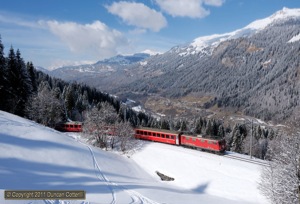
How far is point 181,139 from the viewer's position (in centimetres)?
5338

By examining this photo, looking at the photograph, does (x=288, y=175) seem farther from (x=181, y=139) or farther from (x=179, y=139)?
(x=179, y=139)

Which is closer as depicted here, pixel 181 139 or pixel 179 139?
pixel 181 139

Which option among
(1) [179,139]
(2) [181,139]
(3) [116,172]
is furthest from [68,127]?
(3) [116,172]

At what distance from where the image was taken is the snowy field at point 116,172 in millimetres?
23656

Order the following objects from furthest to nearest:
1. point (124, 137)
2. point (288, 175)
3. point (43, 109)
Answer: point (43, 109)
point (124, 137)
point (288, 175)

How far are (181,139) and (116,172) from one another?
787 inches

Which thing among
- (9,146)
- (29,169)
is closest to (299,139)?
(29,169)

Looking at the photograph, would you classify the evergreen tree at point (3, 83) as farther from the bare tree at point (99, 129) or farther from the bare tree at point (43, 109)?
the bare tree at point (99, 129)

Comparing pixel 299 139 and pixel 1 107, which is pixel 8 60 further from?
pixel 299 139

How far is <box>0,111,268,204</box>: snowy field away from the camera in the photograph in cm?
2366

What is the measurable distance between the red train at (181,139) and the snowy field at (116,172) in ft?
9.33

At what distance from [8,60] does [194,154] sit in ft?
139

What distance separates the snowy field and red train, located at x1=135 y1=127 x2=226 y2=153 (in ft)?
9.33

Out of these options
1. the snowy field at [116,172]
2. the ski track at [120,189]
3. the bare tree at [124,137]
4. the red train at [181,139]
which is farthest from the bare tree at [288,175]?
the bare tree at [124,137]
